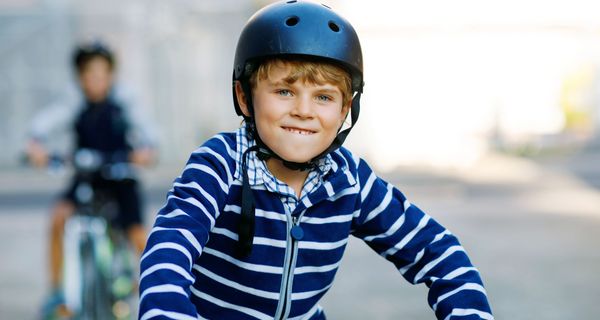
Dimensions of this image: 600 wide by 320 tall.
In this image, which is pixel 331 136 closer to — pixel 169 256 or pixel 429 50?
pixel 169 256

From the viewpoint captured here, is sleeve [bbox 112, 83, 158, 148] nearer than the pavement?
Yes

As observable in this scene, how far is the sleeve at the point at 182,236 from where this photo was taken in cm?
178

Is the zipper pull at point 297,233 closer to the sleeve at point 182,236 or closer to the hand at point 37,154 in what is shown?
the sleeve at point 182,236

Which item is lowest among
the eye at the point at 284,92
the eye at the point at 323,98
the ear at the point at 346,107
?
Result: the ear at the point at 346,107

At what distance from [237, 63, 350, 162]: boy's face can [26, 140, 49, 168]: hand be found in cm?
333

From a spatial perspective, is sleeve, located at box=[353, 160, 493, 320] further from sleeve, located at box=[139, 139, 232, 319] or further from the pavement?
the pavement

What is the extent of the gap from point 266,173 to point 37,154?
3412 millimetres

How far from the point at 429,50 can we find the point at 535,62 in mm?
2848

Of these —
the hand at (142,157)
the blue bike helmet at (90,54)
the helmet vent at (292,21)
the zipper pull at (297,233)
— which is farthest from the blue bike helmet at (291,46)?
the blue bike helmet at (90,54)

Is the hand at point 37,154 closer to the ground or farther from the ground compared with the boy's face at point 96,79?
closer to the ground

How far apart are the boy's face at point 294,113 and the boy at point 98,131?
324 centimetres

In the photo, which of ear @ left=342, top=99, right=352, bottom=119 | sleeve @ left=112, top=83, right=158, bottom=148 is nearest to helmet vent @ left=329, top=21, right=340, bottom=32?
ear @ left=342, top=99, right=352, bottom=119

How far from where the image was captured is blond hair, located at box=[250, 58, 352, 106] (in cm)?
215

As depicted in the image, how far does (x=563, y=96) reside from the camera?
21.3 meters
